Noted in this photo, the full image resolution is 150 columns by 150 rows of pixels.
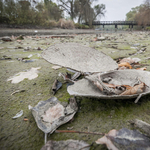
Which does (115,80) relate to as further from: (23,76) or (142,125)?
(23,76)

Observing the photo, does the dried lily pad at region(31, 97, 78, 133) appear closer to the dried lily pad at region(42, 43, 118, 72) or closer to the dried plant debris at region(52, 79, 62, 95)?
the dried plant debris at region(52, 79, 62, 95)

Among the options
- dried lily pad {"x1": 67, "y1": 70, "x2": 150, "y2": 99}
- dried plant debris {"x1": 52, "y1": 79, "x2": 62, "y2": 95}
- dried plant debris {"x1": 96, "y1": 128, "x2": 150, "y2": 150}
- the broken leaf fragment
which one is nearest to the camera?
dried plant debris {"x1": 96, "y1": 128, "x2": 150, "y2": 150}

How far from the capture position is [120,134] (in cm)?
46

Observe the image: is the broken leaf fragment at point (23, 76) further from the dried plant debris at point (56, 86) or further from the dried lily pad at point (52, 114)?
the dried lily pad at point (52, 114)

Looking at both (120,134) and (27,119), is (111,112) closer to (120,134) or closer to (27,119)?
(120,134)

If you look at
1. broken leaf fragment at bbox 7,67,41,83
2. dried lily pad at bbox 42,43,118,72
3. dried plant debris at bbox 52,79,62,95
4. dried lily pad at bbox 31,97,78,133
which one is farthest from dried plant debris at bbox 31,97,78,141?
broken leaf fragment at bbox 7,67,41,83

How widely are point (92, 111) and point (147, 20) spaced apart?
98.3ft

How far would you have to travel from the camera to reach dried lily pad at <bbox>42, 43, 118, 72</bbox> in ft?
2.89

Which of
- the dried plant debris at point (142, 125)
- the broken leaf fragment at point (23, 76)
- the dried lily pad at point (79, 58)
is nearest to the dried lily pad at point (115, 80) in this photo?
the dried lily pad at point (79, 58)

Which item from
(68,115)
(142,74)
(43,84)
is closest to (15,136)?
(68,115)

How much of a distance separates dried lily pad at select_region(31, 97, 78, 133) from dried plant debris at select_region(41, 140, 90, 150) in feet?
0.20

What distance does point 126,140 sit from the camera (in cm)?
43

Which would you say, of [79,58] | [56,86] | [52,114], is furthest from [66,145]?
[79,58]

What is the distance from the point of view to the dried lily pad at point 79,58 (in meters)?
0.88
